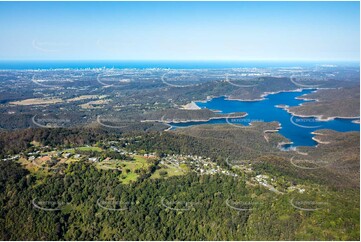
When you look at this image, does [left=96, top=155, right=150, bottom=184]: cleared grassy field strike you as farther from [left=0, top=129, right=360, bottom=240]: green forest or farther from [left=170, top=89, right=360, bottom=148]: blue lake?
[left=170, top=89, right=360, bottom=148]: blue lake

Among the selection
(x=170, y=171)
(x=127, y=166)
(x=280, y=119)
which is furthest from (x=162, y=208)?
(x=280, y=119)

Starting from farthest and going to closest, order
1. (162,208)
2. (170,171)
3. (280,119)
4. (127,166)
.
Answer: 1. (280,119)
2. (127,166)
3. (170,171)
4. (162,208)

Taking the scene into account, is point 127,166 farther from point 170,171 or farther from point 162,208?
point 162,208

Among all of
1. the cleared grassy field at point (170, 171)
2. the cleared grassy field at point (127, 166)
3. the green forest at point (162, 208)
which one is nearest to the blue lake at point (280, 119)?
the cleared grassy field at point (170, 171)

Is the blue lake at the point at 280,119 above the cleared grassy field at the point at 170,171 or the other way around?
the other way around

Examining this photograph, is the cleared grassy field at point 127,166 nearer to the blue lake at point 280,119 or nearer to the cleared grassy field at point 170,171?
the cleared grassy field at point 170,171

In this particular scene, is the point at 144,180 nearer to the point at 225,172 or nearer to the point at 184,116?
the point at 225,172

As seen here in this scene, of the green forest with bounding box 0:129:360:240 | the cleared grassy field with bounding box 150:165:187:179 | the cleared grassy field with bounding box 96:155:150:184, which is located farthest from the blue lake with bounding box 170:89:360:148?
the cleared grassy field with bounding box 96:155:150:184

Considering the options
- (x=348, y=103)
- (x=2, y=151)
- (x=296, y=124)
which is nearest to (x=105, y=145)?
(x=2, y=151)
